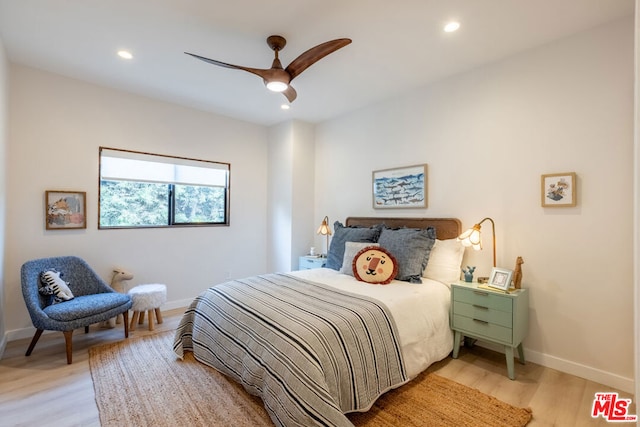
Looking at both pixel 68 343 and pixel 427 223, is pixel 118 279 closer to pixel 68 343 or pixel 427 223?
pixel 68 343

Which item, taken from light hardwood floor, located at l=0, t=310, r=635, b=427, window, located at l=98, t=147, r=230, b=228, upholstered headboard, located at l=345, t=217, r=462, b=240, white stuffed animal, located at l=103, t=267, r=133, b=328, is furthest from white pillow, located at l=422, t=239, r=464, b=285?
white stuffed animal, located at l=103, t=267, r=133, b=328

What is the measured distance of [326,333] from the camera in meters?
1.78

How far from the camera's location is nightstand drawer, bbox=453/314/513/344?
7.72 feet

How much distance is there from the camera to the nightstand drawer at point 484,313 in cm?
236

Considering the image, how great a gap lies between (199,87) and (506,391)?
159 inches

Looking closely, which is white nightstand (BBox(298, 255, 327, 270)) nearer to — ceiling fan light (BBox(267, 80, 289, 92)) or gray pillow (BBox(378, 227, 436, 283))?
gray pillow (BBox(378, 227, 436, 283))

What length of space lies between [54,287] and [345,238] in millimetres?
2875

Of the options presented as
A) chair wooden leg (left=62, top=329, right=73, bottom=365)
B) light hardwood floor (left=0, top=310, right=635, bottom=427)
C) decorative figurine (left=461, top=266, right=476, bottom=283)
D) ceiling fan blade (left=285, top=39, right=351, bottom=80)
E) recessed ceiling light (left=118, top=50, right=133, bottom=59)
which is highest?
recessed ceiling light (left=118, top=50, right=133, bottom=59)

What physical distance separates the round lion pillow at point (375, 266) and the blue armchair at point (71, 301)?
2.30m

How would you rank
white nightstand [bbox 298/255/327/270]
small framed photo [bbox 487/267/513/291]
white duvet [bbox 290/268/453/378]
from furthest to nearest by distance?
white nightstand [bbox 298/255/327/270] < small framed photo [bbox 487/267/513/291] < white duvet [bbox 290/268/453/378]

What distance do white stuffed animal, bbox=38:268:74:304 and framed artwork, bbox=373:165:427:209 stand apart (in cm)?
339

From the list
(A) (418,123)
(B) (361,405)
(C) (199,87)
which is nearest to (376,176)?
(A) (418,123)

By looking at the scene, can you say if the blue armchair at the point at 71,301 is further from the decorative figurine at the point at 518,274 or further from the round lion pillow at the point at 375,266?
the decorative figurine at the point at 518,274

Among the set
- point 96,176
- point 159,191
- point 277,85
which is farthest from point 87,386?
point 277,85
